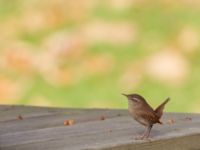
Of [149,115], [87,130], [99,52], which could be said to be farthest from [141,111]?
[99,52]

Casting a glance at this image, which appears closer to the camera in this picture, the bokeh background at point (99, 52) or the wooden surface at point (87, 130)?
the wooden surface at point (87, 130)

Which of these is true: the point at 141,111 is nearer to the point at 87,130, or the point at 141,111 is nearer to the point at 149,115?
the point at 149,115

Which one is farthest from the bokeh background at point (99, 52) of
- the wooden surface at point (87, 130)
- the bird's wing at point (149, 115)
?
the bird's wing at point (149, 115)

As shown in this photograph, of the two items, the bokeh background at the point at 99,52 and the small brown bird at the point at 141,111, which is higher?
the bokeh background at the point at 99,52

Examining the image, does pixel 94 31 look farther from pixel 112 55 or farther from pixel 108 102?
pixel 108 102

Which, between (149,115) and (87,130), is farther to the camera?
(87,130)

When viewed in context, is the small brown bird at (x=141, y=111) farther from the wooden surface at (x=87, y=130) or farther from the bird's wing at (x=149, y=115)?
the wooden surface at (x=87, y=130)

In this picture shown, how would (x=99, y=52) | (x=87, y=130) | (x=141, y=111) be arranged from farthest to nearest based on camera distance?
(x=99, y=52), (x=87, y=130), (x=141, y=111)
